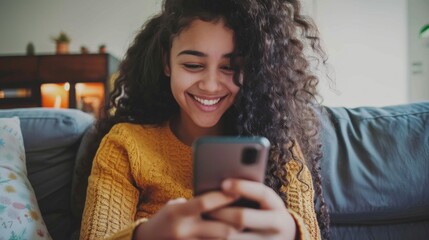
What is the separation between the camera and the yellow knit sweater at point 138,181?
704 millimetres

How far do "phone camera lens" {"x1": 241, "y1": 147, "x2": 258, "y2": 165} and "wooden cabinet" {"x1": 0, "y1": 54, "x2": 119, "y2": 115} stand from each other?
2.99m

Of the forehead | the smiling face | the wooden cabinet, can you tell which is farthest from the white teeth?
the wooden cabinet

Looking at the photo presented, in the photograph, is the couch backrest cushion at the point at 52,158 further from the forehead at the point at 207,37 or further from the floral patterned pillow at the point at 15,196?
the forehead at the point at 207,37

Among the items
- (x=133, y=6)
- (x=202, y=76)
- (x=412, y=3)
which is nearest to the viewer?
(x=202, y=76)

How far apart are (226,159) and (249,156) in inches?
1.1

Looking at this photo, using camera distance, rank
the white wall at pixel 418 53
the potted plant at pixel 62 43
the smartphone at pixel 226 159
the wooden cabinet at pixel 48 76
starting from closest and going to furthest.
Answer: the smartphone at pixel 226 159
the white wall at pixel 418 53
the wooden cabinet at pixel 48 76
the potted plant at pixel 62 43

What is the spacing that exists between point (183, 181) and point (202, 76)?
0.24m

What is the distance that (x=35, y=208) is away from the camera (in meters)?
0.80

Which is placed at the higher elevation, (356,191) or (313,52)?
(313,52)

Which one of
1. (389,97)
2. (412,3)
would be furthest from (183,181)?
(412,3)

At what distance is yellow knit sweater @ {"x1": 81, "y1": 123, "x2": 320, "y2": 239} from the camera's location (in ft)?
2.31

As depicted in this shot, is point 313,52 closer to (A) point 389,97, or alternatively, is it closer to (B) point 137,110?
(B) point 137,110

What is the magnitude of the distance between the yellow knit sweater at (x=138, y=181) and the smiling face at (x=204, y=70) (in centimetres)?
12

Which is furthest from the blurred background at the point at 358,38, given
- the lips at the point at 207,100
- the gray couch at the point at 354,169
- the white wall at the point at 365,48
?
the lips at the point at 207,100
